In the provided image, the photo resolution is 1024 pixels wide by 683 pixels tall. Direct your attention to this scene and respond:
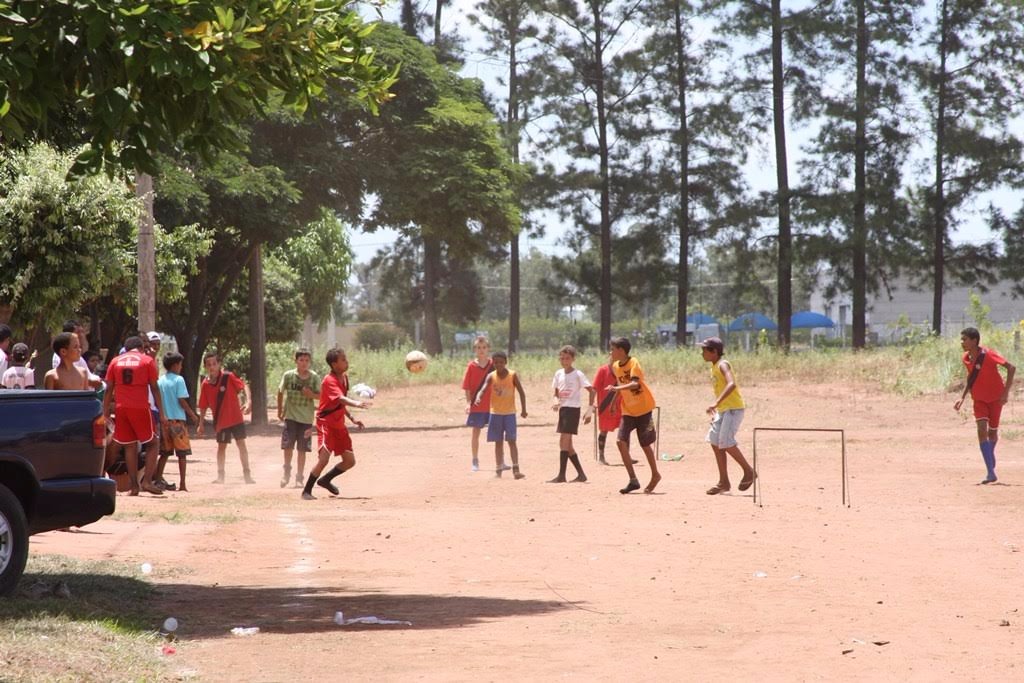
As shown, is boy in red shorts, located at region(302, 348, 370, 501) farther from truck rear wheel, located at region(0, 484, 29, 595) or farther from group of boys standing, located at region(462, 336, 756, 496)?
truck rear wheel, located at region(0, 484, 29, 595)

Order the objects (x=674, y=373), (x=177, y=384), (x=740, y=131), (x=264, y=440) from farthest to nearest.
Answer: (x=740, y=131)
(x=674, y=373)
(x=264, y=440)
(x=177, y=384)

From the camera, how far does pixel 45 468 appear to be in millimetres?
9227

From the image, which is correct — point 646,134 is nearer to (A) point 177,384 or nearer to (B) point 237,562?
(A) point 177,384

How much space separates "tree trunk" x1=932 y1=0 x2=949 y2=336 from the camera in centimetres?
5178

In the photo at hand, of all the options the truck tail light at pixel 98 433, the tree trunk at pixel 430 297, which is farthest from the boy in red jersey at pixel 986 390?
the tree trunk at pixel 430 297

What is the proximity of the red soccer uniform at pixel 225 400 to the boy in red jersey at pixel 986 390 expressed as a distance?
344 inches

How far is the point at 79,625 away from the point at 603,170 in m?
A: 48.9

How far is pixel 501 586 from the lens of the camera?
399 inches

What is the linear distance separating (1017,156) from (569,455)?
37.7 m

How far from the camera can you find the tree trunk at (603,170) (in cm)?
5531

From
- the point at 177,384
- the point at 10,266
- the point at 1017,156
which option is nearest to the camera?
the point at 177,384

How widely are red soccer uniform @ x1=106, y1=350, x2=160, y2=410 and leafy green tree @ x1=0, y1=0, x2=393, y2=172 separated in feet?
22.2

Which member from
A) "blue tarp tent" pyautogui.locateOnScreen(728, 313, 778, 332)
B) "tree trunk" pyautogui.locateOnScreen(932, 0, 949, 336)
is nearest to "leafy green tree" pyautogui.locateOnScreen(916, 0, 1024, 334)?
"tree trunk" pyautogui.locateOnScreen(932, 0, 949, 336)

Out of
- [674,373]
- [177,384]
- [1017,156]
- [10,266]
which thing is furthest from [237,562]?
[1017,156]
